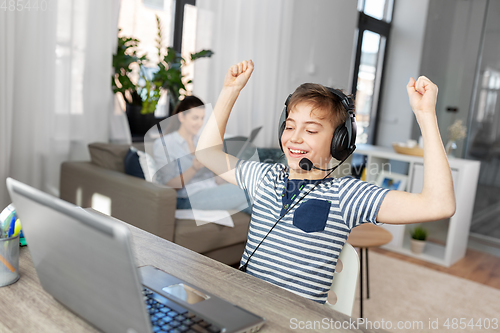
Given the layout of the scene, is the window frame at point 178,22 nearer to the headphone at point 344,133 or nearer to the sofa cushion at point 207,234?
the sofa cushion at point 207,234

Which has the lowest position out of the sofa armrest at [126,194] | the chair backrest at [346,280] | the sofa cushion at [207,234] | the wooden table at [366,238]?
the sofa cushion at [207,234]

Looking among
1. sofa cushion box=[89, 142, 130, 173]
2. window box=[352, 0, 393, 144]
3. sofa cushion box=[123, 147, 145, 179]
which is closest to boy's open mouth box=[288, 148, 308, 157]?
sofa cushion box=[123, 147, 145, 179]

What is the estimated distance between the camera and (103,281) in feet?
1.65

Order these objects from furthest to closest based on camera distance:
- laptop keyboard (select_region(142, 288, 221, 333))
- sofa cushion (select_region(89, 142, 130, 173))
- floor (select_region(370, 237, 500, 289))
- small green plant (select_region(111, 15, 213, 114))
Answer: floor (select_region(370, 237, 500, 289)) < small green plant (select_region(111, 15, 213, 114)) < sofa cushion (select_region(89, 142, 130, 173)) < laptop keyboard (select_region(142, 288, 221, 333))

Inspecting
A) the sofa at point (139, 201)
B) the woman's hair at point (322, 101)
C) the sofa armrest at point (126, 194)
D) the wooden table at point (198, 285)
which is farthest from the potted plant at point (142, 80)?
the wooden table at point (198, 285)

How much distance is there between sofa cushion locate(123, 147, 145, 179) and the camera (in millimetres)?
2217

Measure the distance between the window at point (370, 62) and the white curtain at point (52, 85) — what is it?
295 centimetres

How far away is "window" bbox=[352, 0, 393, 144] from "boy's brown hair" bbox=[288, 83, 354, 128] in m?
3.80

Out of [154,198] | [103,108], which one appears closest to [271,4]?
[103,108]

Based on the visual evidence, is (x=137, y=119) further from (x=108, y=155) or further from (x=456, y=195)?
(x=456, y=195)

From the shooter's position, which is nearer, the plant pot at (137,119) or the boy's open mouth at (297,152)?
the boy's open mouth at (297,152)

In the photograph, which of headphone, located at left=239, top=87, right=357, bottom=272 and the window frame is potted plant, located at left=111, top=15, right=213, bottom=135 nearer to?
the window frame

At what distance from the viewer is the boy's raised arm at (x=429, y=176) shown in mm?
763

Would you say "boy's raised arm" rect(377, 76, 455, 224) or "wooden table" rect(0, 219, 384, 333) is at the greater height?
"boy's raised arm" rect(377, 76, 455, 224)
